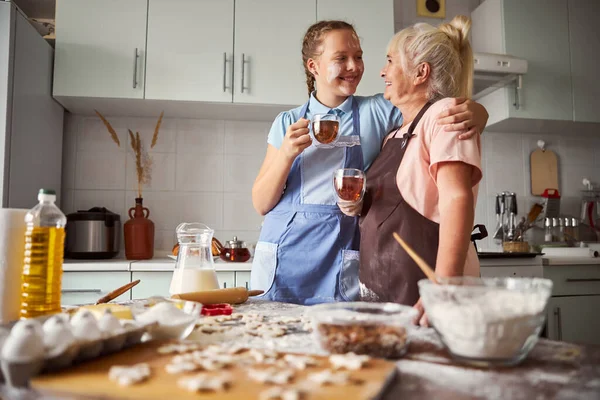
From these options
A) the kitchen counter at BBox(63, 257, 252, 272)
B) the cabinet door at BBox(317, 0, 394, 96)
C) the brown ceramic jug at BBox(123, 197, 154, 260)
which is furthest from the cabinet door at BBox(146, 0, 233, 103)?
the kitchen counter at BBox(63, 257, 252, 272)

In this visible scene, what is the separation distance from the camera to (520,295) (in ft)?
2.14

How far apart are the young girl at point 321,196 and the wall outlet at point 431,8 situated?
6.60 ft

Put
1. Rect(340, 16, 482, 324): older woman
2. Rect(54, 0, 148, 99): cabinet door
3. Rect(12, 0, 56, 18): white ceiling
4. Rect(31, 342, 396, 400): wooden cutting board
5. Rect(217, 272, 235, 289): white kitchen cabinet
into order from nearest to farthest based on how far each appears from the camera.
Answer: Rect(31, 342, 396, 400): wooden cutting board → Rect(340, 16, 482, 324): older woman → Rect(217, 272, 235, 289): white kitchen cabinet → Rect(54, 0, 148, 99): cabinet door → Rect(12, 0, 56, 18): white ceiling

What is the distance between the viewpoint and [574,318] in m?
2.87

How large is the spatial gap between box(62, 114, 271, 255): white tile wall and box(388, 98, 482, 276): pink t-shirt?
2022 mm

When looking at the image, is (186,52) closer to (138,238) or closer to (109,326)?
(138,238)

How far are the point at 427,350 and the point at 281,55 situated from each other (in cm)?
243

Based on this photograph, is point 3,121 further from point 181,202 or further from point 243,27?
point 243,27

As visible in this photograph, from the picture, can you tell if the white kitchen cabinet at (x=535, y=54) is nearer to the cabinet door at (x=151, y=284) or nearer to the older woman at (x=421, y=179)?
the older woman at (x=421, y=179)

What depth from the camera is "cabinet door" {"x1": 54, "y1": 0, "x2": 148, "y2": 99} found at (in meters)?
2.78

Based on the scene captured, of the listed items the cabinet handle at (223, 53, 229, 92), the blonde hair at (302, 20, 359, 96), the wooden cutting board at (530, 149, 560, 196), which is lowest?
the wooden cutting board at (530, 149, 560, 196)

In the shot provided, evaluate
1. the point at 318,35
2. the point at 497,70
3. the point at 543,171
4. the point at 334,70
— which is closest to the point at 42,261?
the point at 334,70

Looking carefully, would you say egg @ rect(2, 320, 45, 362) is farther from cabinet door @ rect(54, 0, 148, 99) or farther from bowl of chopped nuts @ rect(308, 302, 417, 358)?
cabinet door @ rect(54, 0, 148, 99)

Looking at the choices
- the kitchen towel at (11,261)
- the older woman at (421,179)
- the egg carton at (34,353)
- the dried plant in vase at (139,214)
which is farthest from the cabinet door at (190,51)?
the egg carton at (34,353)
